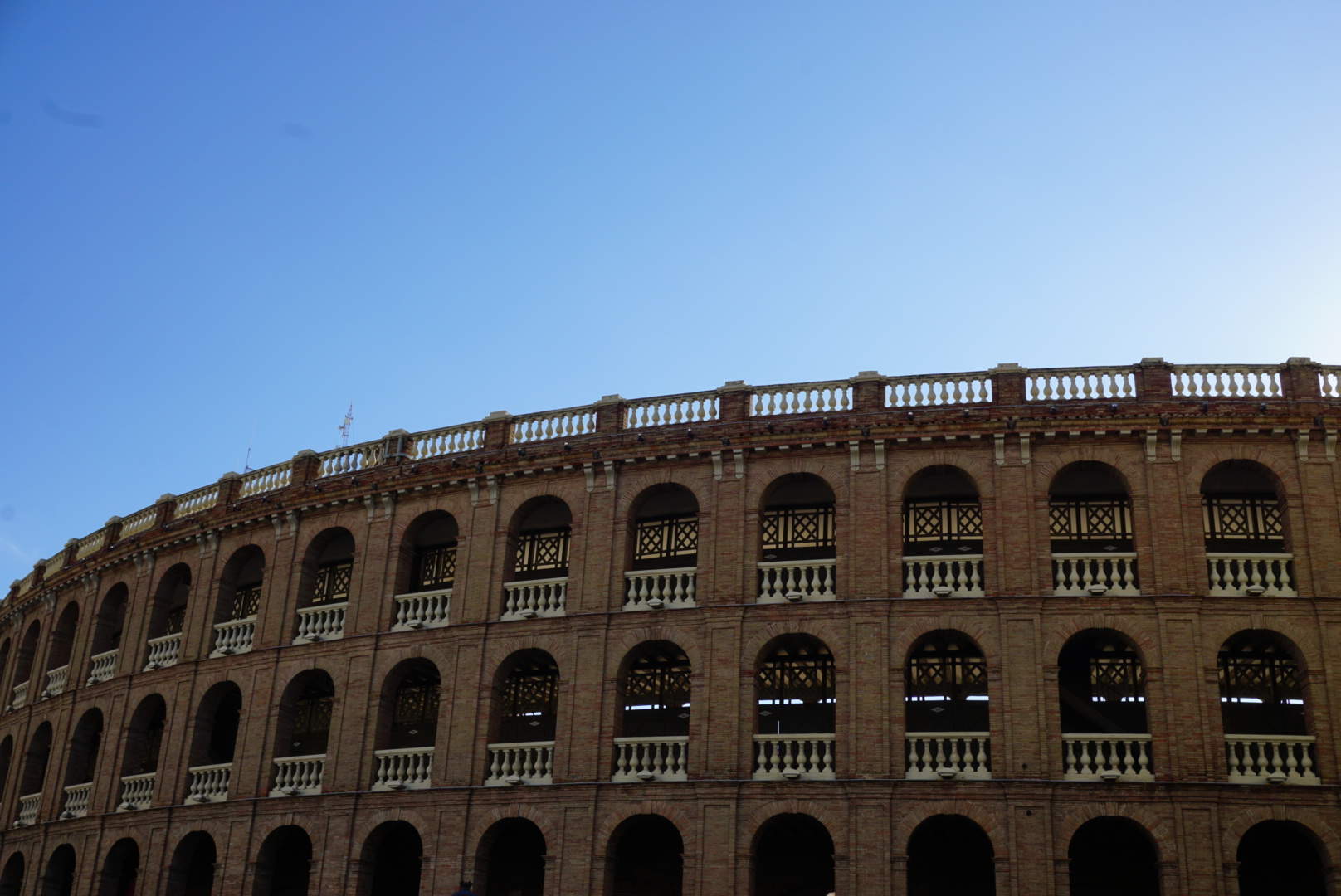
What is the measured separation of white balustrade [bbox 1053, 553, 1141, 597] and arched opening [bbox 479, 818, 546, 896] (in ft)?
48.7

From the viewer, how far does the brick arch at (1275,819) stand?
91.3 ft

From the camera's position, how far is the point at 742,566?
32.8 meters

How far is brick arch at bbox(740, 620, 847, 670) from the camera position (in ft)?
103

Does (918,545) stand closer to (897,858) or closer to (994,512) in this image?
(994,512)

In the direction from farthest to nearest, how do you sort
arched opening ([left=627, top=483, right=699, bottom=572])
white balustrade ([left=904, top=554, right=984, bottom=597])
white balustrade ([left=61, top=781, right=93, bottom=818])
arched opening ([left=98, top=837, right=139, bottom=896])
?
white balustrade ([left=61, top=781, right=93, bottom=818])
arched opening ([left=98, top=837, right=139, bottom=896])
arched opening ([left=627, top=483, right=699, bottom=572])
white balustrade ([left=904, top=554, right=984, bottom=597])

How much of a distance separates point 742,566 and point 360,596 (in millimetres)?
11051

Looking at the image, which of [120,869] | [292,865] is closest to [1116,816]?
[292,865]

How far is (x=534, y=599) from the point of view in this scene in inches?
1364

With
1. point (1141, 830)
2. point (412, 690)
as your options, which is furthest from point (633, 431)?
point (1141, 830)

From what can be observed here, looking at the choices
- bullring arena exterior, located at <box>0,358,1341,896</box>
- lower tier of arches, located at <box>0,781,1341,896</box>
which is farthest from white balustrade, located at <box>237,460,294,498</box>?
lower tier of arches, located at <box>0,781,1341,896</box>

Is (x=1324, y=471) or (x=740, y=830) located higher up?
(x=1324, y=471)

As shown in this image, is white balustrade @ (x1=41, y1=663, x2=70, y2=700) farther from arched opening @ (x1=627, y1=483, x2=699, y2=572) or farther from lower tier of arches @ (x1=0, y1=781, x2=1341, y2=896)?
arched opening @ (x1=627, y1=483, x2=699, y2=572)

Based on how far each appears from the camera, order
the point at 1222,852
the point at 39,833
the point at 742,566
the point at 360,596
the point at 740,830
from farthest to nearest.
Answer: the point at 39,833 → the point at 360,596 → the point at 742,566 → the point at 740,830 → the point at 1222,852

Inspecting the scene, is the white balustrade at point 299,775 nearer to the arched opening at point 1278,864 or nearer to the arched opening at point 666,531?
the arched opening at point 666,531
